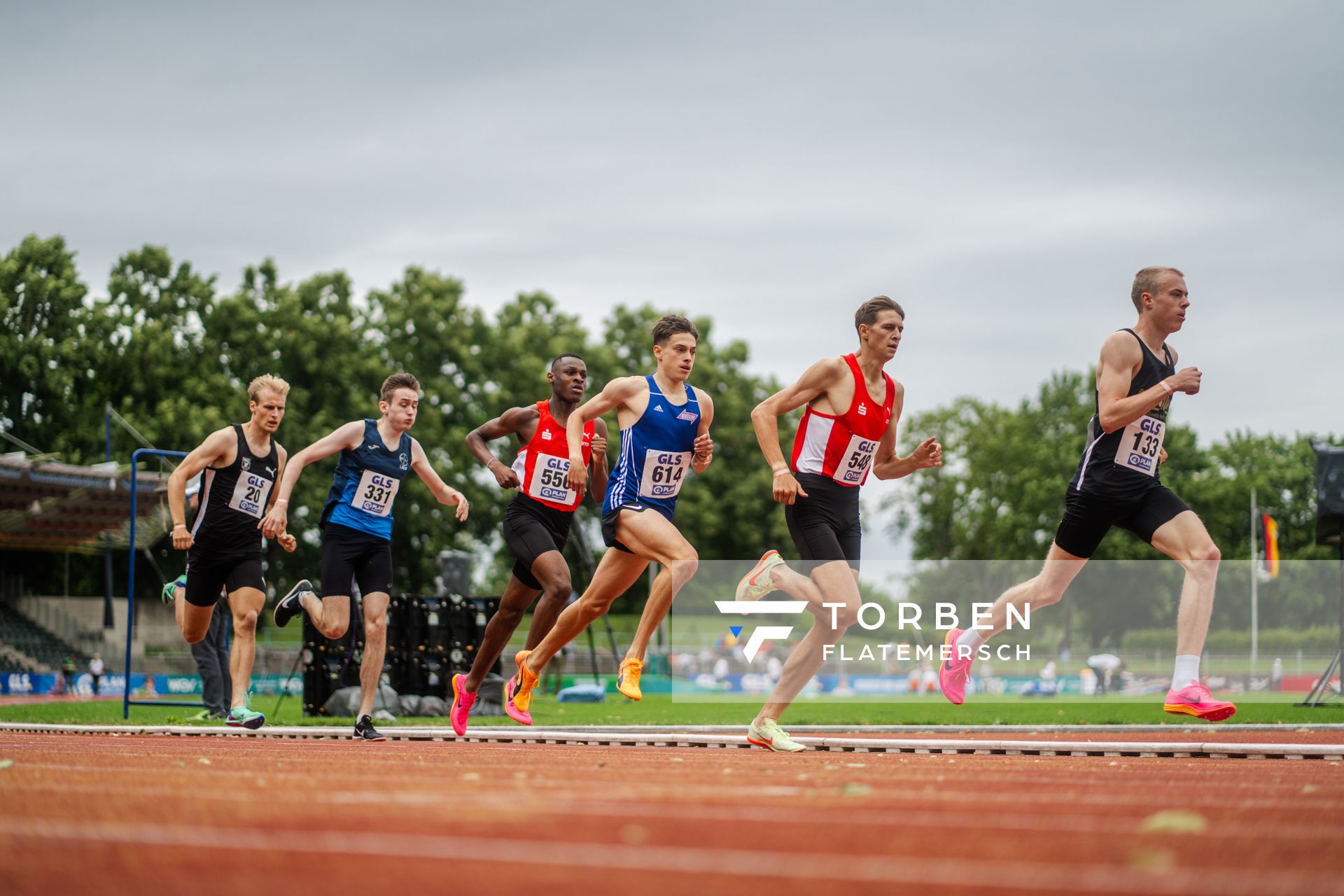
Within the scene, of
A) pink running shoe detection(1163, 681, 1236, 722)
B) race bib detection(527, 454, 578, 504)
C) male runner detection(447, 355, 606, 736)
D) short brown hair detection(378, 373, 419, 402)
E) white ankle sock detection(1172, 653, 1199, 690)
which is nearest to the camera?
pink running shoe detection(1163, 681, 1236, 722)

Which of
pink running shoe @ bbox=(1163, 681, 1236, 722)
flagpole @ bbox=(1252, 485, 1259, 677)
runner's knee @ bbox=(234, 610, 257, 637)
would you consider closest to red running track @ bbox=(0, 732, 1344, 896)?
pink running shoe @ bbox=(1163, 681, 1236, 722)

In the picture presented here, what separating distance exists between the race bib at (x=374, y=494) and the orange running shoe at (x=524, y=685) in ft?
5.25

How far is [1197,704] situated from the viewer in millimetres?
7863

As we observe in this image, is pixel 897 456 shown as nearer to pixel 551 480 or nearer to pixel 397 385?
pixel 551 480

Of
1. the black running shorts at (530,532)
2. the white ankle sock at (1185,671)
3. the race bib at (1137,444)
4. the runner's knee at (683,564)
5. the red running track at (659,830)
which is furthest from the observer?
the black running shorts at (530,532)

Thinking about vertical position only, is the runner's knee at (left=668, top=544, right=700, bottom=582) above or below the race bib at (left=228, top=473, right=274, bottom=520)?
below

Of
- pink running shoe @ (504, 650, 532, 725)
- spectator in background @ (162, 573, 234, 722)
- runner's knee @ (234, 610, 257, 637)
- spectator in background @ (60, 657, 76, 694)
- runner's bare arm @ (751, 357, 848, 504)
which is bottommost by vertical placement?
spectator in background @ (60, 657, 76, 694)

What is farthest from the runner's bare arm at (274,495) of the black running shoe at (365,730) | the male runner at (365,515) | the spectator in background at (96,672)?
the spectator in background at (96,672)

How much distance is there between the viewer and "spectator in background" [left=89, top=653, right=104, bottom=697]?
38531 millimetres

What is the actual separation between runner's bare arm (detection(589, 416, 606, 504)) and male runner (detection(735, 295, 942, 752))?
63.3 inches

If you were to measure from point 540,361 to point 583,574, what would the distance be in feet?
25.7

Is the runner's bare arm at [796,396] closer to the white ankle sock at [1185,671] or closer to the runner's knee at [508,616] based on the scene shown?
the white ankle sock at [1185,671]

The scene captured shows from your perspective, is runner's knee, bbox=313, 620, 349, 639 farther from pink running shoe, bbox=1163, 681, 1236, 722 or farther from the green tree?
the green tree

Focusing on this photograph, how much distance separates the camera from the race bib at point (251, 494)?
1149cm
